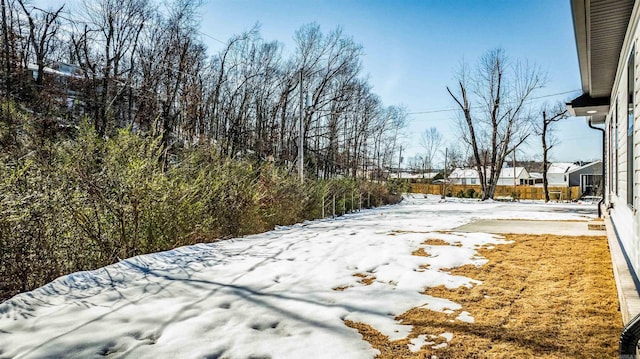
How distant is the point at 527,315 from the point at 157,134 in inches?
406

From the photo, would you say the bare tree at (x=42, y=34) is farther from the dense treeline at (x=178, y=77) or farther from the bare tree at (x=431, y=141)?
the bare tree at (x=431, y=141)

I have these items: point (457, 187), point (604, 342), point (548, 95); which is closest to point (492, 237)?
point (604, 342)

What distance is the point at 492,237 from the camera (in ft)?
18.6

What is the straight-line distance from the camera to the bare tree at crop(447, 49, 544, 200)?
19875mm

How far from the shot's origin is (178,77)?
11.8 metres

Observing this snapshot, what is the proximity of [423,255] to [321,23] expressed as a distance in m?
13.9

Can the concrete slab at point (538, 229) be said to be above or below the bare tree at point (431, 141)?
below

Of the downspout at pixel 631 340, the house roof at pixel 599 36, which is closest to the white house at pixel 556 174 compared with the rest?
the house roof at pixel 599 36

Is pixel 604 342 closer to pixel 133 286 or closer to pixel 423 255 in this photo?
pixel 423 255

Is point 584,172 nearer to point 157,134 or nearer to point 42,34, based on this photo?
point 157,134

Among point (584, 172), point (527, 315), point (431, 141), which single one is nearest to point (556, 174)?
point (584, 172)

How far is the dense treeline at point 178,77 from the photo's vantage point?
10250mm

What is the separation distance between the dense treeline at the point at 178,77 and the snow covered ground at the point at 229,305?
3.58 metres

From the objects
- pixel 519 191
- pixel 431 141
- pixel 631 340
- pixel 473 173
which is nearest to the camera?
pixel 631 340
